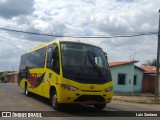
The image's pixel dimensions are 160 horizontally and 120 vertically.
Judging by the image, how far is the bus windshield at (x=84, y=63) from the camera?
13688mm

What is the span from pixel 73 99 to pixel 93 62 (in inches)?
74.6

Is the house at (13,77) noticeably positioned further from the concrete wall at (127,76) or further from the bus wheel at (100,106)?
the bus wheel at (100,106)

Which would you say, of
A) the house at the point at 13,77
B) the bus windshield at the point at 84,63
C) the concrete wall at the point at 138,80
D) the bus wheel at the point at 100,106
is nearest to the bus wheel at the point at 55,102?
the bus windshield at the point at 84,63

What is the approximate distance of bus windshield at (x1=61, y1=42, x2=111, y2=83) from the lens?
44.9ft

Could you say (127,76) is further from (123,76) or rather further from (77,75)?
(77,75)

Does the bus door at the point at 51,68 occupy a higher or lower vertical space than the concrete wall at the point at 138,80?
higher

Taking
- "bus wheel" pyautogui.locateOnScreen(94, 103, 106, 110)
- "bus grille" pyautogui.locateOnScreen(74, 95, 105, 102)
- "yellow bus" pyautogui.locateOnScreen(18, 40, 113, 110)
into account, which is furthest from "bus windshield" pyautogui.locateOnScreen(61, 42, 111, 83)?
"bus wheel" pyautogui.locateOnScreen(94, 103, 106, 110)

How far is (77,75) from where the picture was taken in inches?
536

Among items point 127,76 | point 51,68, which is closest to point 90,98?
point 51,68

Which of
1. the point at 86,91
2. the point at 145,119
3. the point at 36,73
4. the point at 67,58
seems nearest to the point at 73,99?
the point at 86,91

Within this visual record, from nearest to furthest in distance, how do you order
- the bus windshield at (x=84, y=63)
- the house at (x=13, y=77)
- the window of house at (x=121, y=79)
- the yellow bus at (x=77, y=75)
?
the yellow bus at (x=77, y=75) < the bus windshield at (x=84, y=63) < the window of house at (x=121, y=79) < the house at (x=13, y=77)

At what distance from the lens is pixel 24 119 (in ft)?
37.7

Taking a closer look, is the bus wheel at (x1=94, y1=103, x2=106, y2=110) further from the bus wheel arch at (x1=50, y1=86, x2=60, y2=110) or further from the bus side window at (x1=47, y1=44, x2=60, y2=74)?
the bus side window at (x1=47, y1=44, x2=60, y2=74)

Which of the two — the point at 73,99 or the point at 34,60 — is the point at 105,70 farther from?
the point at 34,60
